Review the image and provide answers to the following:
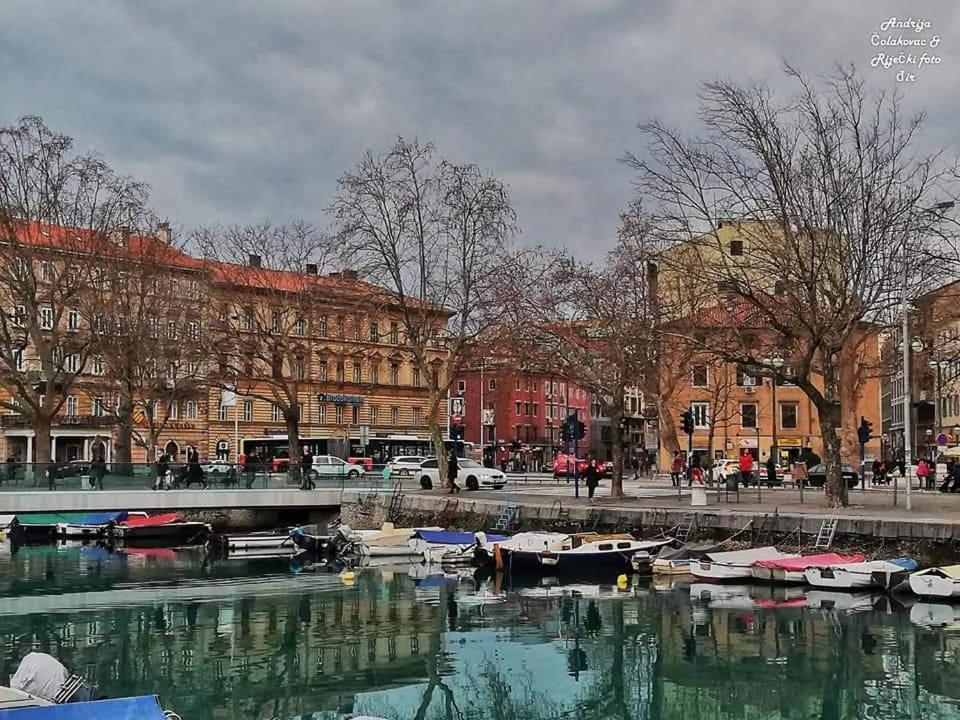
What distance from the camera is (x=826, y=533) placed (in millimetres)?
31422

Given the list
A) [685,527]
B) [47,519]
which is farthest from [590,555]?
[47,519]

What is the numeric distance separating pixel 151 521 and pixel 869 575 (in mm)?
32003

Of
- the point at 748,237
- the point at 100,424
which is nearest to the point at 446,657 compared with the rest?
the point at 748,237

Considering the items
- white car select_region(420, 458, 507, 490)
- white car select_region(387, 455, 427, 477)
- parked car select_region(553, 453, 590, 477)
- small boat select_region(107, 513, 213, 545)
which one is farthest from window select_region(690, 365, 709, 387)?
small boat select_region(107, 513, 213, 545)

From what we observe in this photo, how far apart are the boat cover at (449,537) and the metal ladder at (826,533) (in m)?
10.2

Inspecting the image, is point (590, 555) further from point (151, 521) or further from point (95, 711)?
point (151, 521)

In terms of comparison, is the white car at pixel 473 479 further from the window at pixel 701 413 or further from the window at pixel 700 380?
the window at pixel 701 413

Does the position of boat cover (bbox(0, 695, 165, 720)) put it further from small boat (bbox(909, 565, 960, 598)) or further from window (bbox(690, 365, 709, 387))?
window (bbox(690, 365, 709, 387))

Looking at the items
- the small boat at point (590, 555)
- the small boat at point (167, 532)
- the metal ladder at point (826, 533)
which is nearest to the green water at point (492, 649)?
the small boat at point (590, 555)

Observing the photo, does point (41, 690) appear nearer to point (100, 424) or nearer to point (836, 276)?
point (836, 276)

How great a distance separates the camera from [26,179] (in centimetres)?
4769

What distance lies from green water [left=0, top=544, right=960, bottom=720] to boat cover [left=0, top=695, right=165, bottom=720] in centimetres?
526

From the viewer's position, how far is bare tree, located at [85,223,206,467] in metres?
50.7

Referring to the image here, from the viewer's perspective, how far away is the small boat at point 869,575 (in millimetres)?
27969
